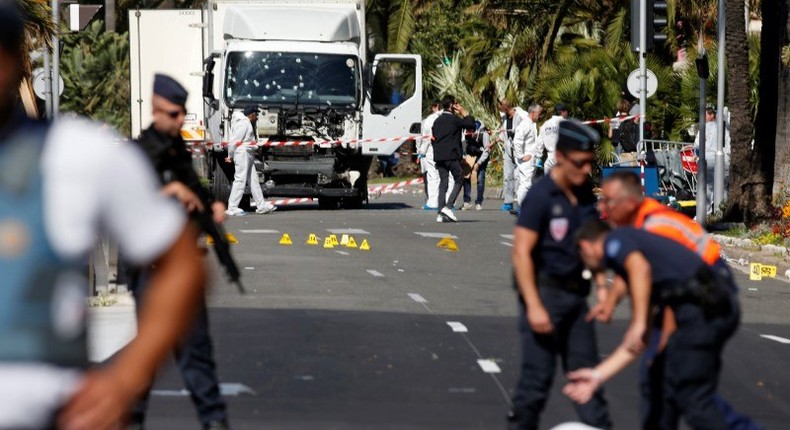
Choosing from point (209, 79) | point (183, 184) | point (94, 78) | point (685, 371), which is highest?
point (94, 78)

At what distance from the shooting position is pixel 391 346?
41.7ft

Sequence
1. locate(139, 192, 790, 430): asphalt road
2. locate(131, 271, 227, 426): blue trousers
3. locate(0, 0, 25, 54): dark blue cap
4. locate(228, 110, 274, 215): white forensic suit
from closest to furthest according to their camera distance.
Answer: locate(0, 0, 25, 54): dark blue cap, locate(131, 271, 227, 426): blue trousers, locate(139, 192, 790, 430): asphalt road, locate(228, 110, 274, 215): white forensic suit

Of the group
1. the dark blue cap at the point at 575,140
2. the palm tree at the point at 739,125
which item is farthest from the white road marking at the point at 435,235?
the dark blue cap at the point at 575,140

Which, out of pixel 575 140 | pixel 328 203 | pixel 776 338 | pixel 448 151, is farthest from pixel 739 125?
pixel 575 140

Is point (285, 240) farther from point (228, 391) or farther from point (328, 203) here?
point (228, 391)

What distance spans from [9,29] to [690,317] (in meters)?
4.65

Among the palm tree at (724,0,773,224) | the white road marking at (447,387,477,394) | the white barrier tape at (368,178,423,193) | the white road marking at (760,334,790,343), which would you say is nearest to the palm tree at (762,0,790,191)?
the palm tree at (724,0,773,224)

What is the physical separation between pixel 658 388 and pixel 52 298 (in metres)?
4.68

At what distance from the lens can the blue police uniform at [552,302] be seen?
790 cm

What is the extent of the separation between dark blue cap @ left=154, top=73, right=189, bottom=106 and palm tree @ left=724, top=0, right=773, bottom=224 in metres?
17.0

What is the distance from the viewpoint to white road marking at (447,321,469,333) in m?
13.7

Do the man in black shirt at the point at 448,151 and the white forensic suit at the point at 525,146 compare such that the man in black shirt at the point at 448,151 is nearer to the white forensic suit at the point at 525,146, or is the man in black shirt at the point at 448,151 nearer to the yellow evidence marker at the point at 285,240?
the white forensic suit at the point at 525,146

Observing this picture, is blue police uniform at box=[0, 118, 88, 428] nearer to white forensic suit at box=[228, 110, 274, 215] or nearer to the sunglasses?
the sunglasses

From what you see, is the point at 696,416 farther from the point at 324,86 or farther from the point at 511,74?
the point at 511,74
